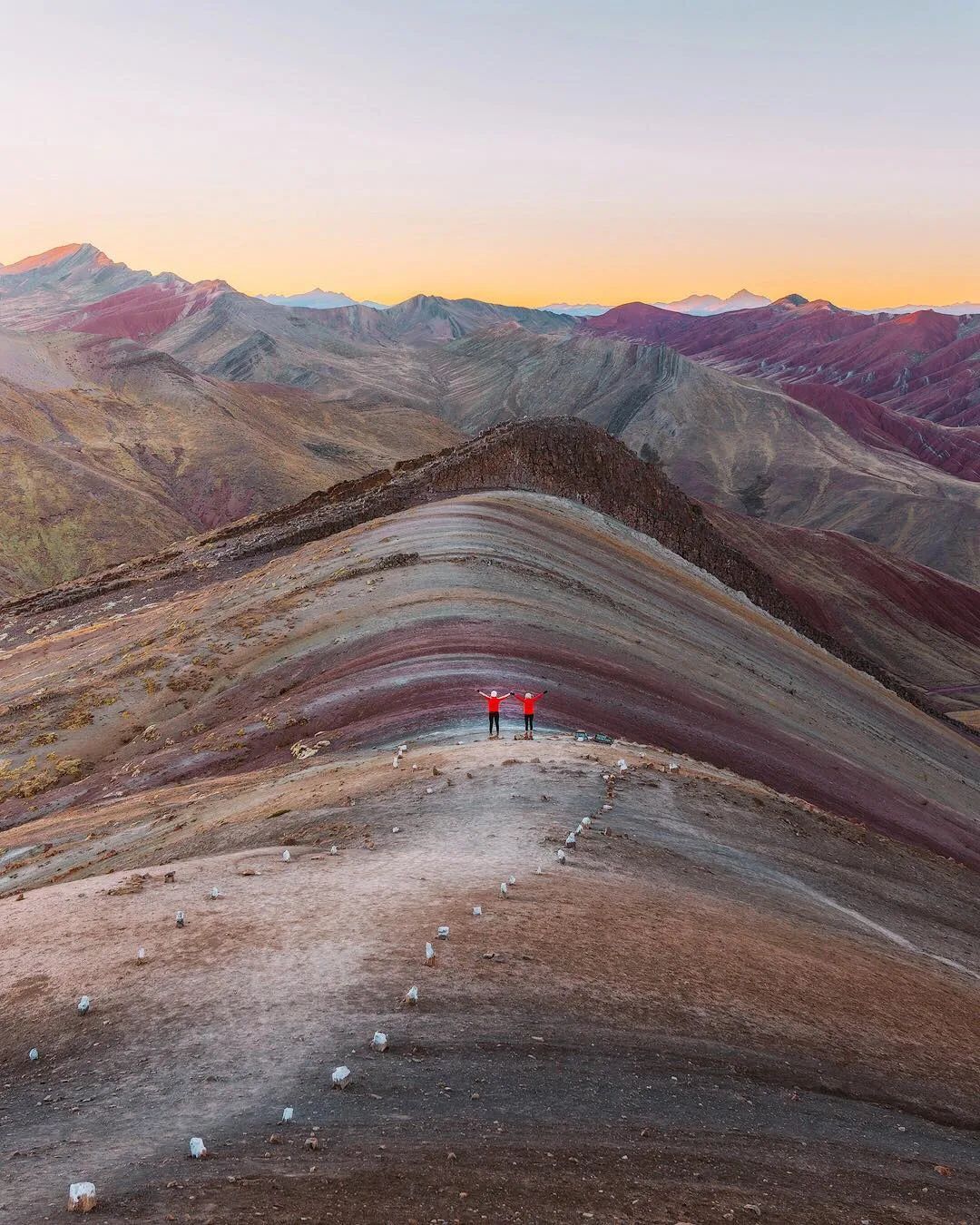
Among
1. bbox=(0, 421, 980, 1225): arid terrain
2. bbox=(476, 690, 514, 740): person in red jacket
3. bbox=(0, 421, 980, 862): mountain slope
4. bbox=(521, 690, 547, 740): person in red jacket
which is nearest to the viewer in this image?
bbox=(0, 421, 980, 1225): arid terrain

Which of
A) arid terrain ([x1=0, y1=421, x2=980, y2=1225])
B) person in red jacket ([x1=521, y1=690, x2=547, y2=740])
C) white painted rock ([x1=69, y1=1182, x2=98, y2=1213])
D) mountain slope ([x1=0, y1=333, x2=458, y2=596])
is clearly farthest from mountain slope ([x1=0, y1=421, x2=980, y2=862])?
mountain slope ([x1=0, y1=333, x2=458, y2=596])

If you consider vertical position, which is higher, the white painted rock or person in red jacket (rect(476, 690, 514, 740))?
the white painted rock

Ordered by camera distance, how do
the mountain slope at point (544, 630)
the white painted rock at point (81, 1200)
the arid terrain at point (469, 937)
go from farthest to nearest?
the mountain slope at point (544, 630), the arid terrain at point (469, 937), the white painted rock at point (81, 1200)

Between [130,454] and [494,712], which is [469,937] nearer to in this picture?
[494,712]

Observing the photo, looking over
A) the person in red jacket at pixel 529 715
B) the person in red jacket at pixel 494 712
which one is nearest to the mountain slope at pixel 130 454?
the person in red jacket at pixel 494 712

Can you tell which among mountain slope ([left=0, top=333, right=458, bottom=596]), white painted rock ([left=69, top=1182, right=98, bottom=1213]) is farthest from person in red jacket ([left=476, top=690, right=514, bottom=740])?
mountain slope ([left=0, top=333, right=458, bottom=596])

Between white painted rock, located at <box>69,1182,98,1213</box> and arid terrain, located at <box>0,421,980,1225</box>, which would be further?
arid terrain, located at <box>0,421,980,1225</box>

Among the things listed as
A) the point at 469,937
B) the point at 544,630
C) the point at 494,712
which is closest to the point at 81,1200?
the point at 469,937

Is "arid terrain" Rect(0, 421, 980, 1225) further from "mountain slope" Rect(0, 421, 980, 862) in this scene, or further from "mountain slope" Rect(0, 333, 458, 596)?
"mountain slope" Rect(0, 333, 458, 596)

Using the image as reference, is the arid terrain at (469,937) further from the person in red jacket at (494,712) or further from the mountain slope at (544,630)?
the person in red jacket at (494,712)

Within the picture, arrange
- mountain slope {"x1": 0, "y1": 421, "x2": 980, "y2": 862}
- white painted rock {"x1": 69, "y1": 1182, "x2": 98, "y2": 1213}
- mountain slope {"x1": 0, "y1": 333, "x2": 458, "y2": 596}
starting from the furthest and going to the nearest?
mountain slope {"x1": 0, "y1": 333, "x2": 458, "y2": 596}, mountain slope {"x1": 0, "y1": 421, "x2": 980, "y2": 862}, white painted rock {"x1": 69, "y1": 1182, "x2": 98, "y2": 1213}
